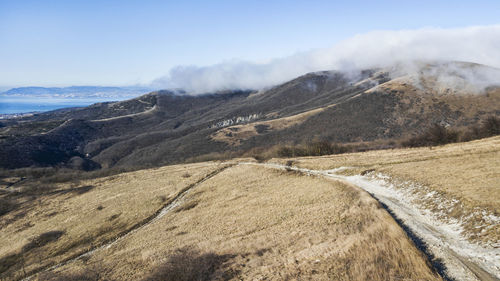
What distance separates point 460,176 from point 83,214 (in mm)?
48473

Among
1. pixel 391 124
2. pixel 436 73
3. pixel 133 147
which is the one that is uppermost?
pixel 436 73

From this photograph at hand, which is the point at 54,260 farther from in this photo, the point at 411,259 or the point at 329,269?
the point at 411,259

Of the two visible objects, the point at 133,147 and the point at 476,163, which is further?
the point at 133,147

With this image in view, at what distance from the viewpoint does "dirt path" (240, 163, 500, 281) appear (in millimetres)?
13391

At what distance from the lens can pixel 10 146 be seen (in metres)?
118

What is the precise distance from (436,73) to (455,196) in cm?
14196

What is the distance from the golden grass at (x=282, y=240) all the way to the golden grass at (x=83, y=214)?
21.4 feet

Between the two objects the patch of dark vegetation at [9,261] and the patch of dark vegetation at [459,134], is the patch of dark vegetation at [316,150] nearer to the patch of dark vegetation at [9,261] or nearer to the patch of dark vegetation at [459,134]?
the patch of dark vegetation at [459,134]

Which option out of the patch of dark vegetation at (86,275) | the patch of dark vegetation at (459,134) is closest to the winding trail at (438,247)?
the patch of dark vegetation at (86,275)

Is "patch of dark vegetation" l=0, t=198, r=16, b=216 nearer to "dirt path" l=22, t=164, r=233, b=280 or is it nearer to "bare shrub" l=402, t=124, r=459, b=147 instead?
"dirt path" l=22, t=164, r=233, b=280

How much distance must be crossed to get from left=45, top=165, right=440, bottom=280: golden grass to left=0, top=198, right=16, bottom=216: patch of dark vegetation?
3522 centimetres

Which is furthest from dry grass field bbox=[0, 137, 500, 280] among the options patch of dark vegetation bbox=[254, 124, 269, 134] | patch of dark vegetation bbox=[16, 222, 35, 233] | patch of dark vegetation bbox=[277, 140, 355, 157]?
patch of dark vegetation bbox=[254, 124, 269, 134]

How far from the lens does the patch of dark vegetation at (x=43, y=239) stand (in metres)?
33.6

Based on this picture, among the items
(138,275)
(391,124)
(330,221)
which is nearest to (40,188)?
(138,275)
